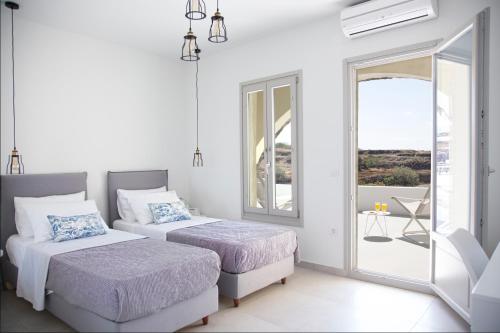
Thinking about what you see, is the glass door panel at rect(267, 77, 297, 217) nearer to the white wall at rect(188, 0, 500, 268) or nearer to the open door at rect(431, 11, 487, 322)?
the white wall at rect(188, 0, 500, 268)

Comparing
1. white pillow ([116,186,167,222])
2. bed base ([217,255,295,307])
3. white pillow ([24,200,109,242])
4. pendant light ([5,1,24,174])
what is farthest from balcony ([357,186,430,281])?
pendant light ([5,1,24,174])

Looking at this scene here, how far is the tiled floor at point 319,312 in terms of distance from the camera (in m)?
2.69

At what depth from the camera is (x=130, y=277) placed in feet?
7.43

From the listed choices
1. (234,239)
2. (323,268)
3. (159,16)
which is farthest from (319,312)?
(159,16)

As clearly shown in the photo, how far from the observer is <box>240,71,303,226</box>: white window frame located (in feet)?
13.8

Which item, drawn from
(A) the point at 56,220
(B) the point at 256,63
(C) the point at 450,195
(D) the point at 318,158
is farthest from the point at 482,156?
(A) the point at 56,220

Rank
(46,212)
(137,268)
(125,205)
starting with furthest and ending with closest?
(125,205), (46,212), (137,268)

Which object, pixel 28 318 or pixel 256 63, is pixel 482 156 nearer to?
pixel 256 63

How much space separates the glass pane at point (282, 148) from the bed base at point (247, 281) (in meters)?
1.04

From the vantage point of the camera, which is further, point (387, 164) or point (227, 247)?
point (387, 164)

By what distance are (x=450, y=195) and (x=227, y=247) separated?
2.04m

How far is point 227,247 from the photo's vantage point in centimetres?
315

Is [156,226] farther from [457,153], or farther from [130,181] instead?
[457,153]

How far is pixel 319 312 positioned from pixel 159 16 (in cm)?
339
